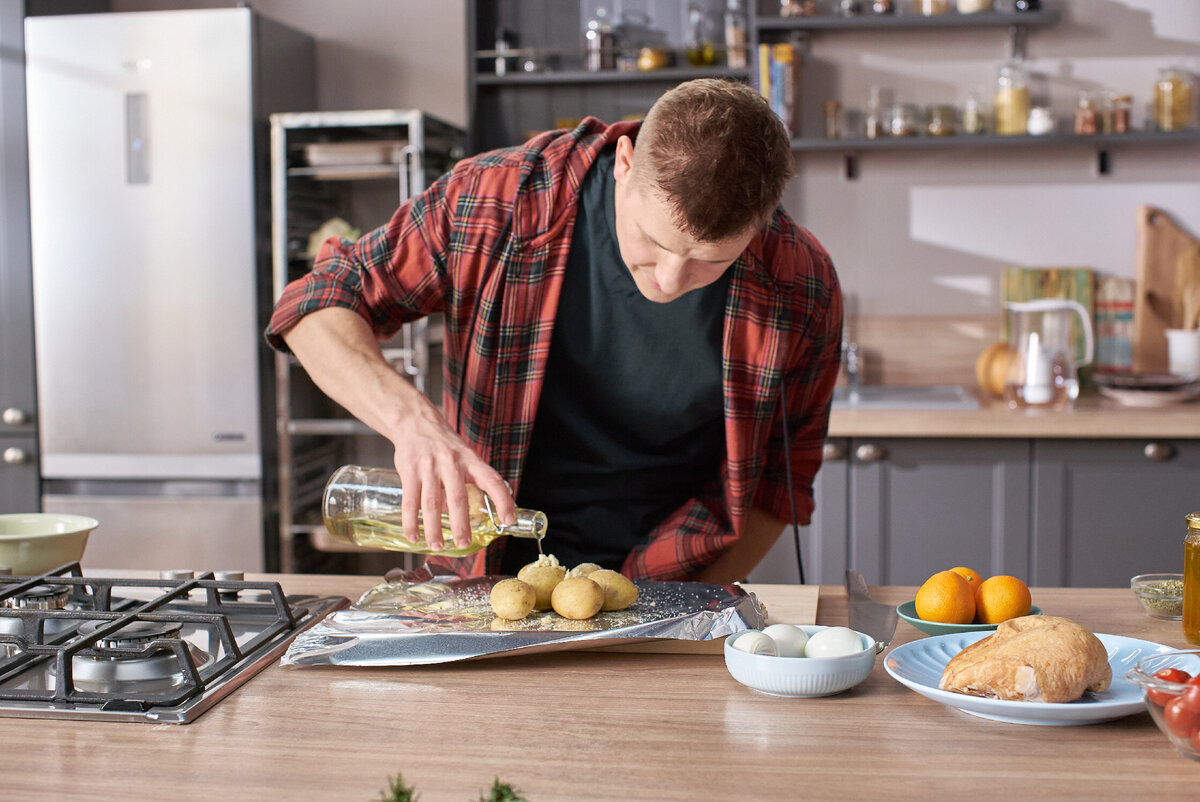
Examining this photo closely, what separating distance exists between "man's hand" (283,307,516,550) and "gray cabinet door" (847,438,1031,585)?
1672 millimetres

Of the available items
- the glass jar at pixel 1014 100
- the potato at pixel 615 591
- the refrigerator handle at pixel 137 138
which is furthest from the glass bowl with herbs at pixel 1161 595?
the refrigerator handle at pixel 137 138

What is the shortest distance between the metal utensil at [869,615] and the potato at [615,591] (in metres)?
0.22

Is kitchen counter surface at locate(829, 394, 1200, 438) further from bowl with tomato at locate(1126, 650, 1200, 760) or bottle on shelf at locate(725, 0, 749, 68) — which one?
bowl with tomato at locate(1126, 650, 1200, 760)

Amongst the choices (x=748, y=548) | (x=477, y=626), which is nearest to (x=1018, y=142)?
(x=748, y=548)

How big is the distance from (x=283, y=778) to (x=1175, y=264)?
10.2 ft

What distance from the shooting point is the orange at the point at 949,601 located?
1.10m

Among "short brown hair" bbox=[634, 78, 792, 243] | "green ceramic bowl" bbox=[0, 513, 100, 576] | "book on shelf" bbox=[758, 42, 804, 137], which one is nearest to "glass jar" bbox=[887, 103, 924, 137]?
"book on shelf" bbox=[758, 42, 804, 137]

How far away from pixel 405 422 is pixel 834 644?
0.48 metres

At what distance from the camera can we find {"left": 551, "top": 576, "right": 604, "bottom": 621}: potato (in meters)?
1.08

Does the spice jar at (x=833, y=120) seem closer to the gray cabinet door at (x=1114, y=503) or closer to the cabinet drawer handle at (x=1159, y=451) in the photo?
the gray cabinet door at (x=1114, y=503)

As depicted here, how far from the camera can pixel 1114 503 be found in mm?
2666

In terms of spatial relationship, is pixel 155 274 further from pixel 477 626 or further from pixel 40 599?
pixel 477 626

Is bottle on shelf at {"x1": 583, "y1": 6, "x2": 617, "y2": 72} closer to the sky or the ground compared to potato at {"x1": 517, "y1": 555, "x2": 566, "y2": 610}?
closer to the sky

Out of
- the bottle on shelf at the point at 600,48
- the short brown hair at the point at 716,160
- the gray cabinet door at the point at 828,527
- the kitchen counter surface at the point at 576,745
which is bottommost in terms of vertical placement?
the gray cabinet door at the point at 828,527
